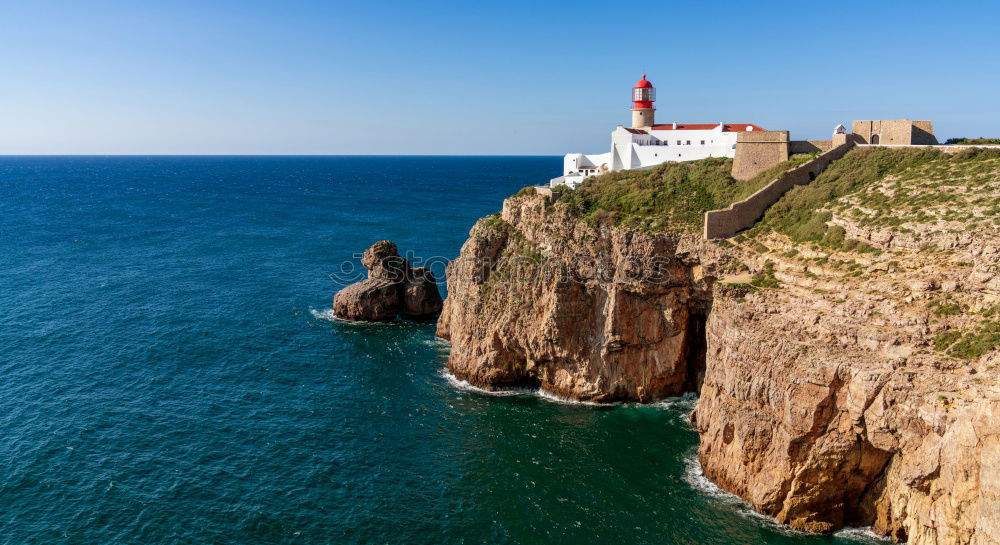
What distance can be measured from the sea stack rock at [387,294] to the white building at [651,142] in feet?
56.8

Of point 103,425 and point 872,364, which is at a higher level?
point 872,364

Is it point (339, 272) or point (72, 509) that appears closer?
point (72, 509)

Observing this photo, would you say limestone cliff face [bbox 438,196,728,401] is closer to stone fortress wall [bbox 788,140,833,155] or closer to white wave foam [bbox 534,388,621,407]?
white wave foam [bbox 534,388,621,407]

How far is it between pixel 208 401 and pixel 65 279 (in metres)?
43.5

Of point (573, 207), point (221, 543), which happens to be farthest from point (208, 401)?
point (573, 207)

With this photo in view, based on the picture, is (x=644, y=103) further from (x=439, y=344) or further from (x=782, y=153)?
(x=439, y=344)

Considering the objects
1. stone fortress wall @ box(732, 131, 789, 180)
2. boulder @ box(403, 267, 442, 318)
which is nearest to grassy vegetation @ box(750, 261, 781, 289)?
stone fortress wall @ box(732, 131, 789, 180)

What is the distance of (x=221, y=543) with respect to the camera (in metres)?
30.6

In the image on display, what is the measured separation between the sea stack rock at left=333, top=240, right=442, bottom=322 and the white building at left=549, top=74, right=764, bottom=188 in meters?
17.3

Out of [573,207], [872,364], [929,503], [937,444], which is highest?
[573,207]

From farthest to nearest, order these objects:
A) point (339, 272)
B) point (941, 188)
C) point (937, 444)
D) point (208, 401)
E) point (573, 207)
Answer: point (339, 272)
point (573, 207)
point (208, 401)
point (941, 188)
point (937, 444)

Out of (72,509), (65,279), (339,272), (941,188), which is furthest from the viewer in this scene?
(339,272)

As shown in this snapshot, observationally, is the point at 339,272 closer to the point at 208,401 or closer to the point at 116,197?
the point at 208,401

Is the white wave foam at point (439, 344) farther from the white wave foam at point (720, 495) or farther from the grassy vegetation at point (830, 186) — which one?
the grassy vegetation at point (830, 186)
